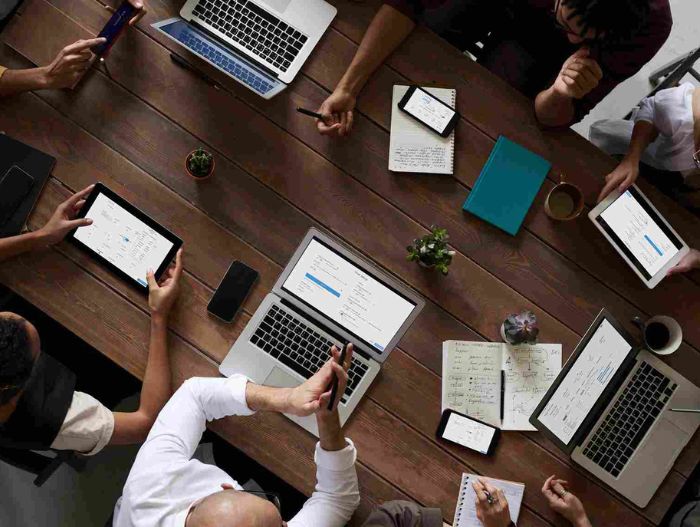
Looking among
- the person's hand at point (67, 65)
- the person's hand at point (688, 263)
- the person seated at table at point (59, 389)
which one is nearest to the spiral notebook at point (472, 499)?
the person's hand at point (688, 263)

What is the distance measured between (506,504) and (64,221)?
1447 mm

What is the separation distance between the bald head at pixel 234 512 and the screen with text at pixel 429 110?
3.73 ft

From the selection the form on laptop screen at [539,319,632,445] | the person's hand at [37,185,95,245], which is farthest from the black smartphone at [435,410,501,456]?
the person's hand at [37,185,95,245]

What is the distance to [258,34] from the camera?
1.77m

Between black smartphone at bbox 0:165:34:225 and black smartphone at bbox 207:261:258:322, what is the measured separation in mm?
615

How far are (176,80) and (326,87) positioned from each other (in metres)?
0.44

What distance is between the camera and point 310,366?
172cm

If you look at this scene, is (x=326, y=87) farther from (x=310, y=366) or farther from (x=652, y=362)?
(x=652, y=362)

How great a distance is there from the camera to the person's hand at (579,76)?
5.68 ft

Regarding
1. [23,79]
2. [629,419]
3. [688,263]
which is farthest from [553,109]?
[23,79]

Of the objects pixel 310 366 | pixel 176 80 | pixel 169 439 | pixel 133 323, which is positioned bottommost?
pixel 169 439

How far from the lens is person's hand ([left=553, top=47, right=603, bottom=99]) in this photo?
1732 millimetres

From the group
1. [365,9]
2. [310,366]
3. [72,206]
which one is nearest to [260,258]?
[310,366]

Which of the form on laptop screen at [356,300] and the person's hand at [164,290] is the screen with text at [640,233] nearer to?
the form on laptop screen at [356,300]
